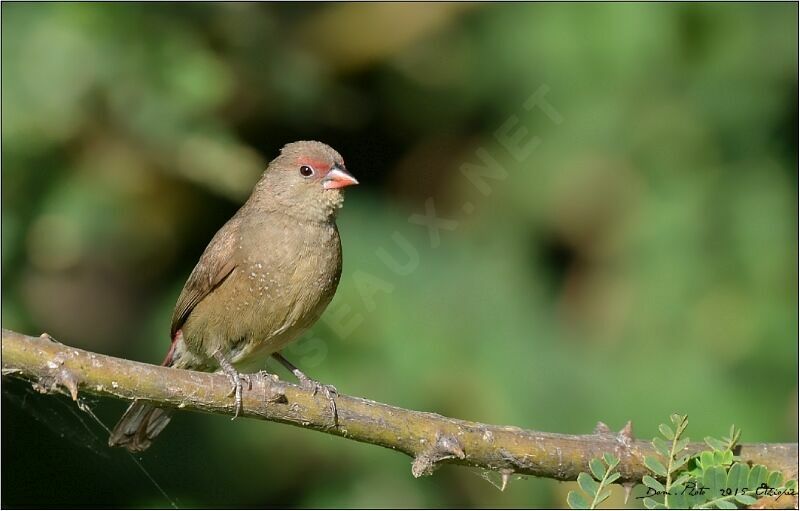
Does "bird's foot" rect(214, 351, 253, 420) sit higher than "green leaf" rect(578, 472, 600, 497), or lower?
lower

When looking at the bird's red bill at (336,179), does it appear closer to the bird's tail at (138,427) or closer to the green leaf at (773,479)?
the bird's tail at (138,427)

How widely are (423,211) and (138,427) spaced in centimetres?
214

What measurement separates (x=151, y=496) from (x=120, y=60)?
2.16 meters

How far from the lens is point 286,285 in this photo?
3.92 metres

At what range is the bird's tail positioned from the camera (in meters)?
4.23

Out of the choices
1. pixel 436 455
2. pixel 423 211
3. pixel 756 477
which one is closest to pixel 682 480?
pixel 756 477

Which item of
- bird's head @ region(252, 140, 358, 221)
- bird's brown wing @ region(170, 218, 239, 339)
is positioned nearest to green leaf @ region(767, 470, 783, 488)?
bird's head @ region(252, 140, 358, 221)

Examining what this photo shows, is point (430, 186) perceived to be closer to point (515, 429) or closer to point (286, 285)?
point (286, 285)

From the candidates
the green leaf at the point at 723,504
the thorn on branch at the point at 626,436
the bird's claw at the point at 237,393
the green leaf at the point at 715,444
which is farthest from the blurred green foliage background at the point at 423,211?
the green leaf at the point at 723,504

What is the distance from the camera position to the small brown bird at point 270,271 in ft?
12.9

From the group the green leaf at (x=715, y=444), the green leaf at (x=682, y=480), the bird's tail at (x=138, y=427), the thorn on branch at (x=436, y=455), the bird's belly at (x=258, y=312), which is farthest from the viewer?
the bird's tail at (x=138, y=427)

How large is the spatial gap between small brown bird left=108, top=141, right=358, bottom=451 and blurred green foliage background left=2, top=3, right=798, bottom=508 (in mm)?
958

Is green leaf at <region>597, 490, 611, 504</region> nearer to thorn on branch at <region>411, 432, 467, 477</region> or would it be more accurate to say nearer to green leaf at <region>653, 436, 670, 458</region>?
green leaf at <region>653, 436, 670, 458</region>

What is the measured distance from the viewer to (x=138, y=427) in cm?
428
